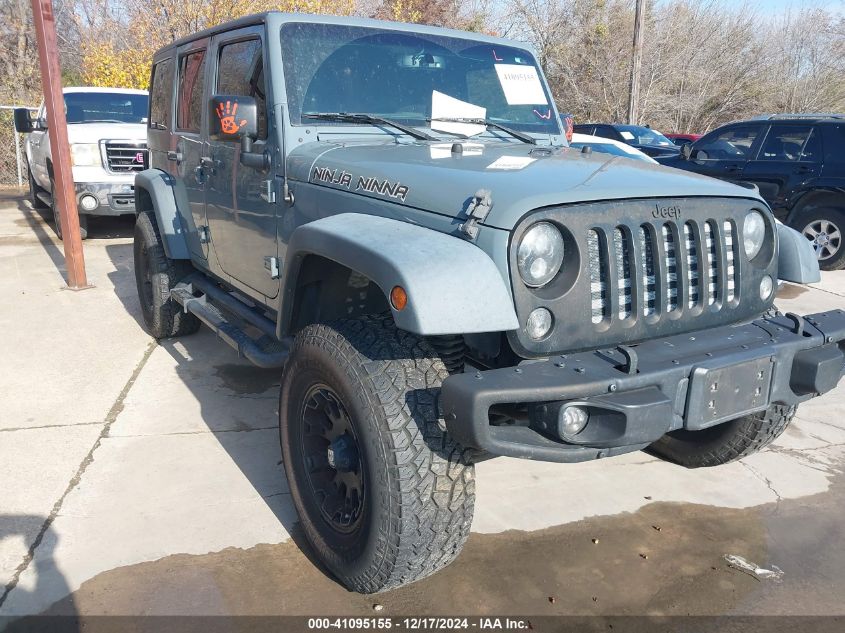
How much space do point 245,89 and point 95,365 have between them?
2400 millimetres

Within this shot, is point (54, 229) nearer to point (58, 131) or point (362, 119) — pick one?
point (58, 131)

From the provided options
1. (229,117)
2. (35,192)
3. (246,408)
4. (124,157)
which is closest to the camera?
(229,117)

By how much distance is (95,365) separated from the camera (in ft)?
16.0

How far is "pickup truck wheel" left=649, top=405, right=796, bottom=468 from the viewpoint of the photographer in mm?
3086

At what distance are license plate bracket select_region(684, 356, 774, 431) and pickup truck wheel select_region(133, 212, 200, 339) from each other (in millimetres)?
3808

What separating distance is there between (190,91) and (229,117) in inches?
65.0

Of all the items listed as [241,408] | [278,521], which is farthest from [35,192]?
[278,521]

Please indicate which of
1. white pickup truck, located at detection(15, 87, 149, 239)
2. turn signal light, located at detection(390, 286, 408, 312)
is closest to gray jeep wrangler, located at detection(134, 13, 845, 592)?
turn signal light, located at detection(390, 286, 408, 312)

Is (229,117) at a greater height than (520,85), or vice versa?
(520,85)

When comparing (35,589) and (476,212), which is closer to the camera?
(476,212)

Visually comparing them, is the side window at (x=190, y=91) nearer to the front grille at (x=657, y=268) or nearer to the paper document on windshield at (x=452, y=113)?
the paper document on windshield at (x=452, y=113)

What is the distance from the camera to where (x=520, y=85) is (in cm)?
376

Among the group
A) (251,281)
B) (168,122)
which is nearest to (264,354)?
(251,281)

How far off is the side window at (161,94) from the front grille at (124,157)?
3872 mm
